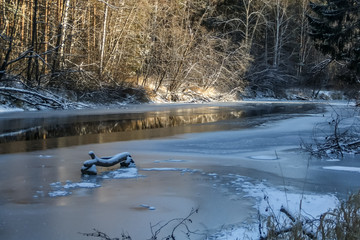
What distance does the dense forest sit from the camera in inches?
816

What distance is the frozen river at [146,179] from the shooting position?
486cm

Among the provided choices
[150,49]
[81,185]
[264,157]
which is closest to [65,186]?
[81,185]

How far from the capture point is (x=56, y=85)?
23797 mm

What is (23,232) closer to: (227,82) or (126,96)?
(126,96)

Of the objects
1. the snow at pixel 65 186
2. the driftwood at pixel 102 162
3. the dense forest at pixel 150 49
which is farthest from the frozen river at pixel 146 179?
the dense forest at pixel 150 49

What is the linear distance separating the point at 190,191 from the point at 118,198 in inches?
41.3

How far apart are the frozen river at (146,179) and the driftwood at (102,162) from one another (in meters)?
0.14

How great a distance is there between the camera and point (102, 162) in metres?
7.55

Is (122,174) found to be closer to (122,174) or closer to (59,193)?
(122,174)

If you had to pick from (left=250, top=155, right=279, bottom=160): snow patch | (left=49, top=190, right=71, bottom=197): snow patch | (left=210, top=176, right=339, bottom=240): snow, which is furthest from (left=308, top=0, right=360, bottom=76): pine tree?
(left=49, top=190, right=71, bottom=197): snow patch

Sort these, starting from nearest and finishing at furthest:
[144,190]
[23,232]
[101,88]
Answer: [23,232] → [144,190] → [101,88]

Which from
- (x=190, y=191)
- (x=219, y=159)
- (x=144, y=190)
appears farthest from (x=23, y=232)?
(x=219, y=159)

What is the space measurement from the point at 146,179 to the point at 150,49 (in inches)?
996

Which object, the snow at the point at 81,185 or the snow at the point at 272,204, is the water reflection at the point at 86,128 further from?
the snow at the point at 272,204
